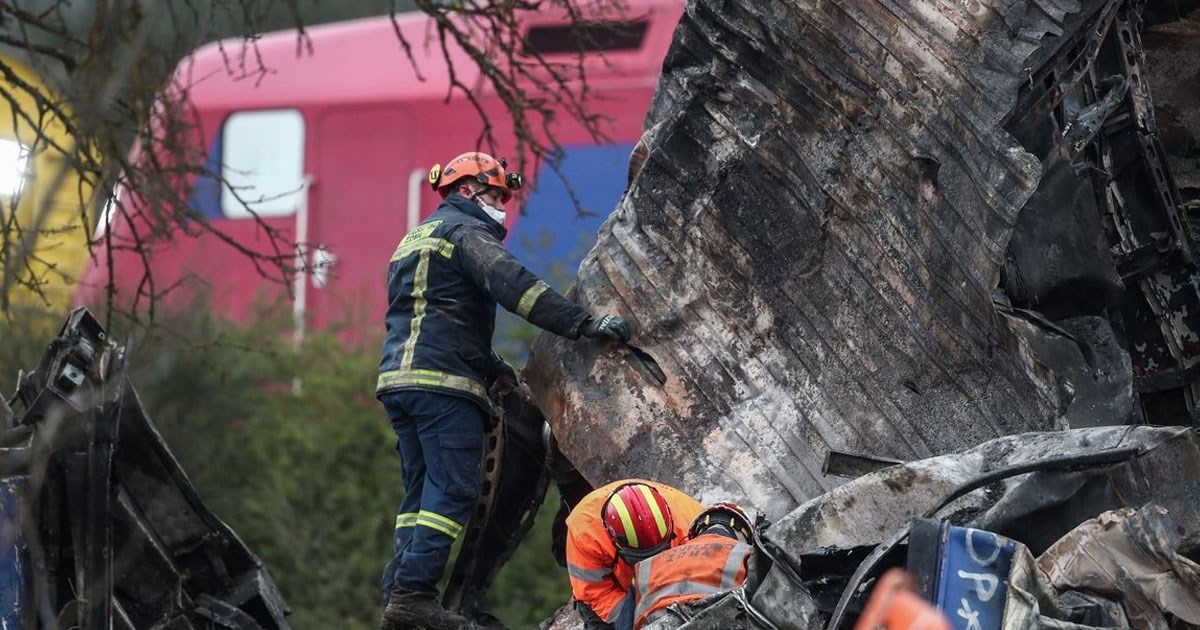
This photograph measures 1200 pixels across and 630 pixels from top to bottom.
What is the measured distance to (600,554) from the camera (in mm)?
5055

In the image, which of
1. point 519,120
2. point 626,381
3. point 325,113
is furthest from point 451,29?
point 325,113

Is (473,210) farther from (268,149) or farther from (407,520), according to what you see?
(268,149)

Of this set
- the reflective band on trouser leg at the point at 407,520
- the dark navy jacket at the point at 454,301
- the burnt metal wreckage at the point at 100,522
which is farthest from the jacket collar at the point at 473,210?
the burnt metal wreckage at the point at 100,522

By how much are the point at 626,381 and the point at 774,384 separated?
0.48 meters

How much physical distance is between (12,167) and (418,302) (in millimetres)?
1783

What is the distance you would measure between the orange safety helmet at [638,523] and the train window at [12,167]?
255 centimetres

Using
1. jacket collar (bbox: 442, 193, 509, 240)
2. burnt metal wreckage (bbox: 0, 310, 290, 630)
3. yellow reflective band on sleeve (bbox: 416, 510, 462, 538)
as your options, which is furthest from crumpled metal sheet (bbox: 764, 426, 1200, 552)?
burnt metal wreckage (bbox: 0, 310, 290, 630)

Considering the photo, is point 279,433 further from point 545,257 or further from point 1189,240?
point 1189,240

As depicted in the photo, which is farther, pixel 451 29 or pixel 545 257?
pixel 545 257

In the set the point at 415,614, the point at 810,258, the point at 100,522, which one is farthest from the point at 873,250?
the point at 100,522

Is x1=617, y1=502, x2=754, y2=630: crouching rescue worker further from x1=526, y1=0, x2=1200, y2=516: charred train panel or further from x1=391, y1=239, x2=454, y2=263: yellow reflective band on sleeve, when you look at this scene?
x1=391, y1=239, x2=454, y2=263: yellow reflective band on sleeve

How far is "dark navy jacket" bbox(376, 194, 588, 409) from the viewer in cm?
575

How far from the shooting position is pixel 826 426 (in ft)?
17.8

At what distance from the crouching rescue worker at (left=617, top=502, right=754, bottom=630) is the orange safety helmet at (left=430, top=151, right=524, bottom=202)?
170 cm
